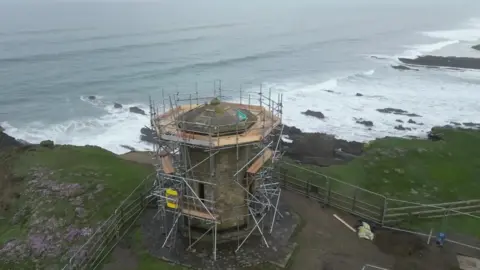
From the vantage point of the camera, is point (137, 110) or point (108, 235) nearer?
point (108, 235)

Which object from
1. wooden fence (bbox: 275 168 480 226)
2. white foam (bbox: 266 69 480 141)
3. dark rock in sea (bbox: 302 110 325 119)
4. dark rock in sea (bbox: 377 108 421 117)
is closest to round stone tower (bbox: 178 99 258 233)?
wooden fence (bbox: 275 168 480 226)

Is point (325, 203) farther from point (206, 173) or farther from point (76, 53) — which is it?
point (76, 53)

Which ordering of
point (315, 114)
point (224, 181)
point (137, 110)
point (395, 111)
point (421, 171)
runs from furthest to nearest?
1. point (137, 110)
2. point (395, 111)
3. point (315, 114)
4. point (421, 171)
5. point (224, 181)

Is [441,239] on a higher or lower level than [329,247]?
higher

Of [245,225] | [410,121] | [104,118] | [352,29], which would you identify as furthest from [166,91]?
[352,29]

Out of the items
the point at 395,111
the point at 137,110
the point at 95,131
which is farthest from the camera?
the point at 137,110

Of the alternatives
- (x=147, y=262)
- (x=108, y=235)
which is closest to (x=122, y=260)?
(x=147, y=262)
